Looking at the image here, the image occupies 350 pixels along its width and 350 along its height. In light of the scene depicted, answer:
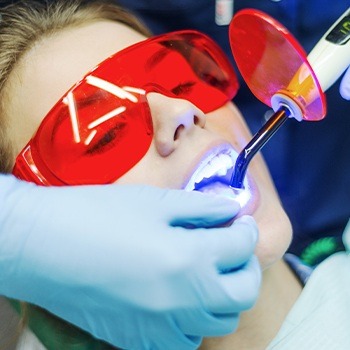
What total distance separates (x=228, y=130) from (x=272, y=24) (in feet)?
1.09

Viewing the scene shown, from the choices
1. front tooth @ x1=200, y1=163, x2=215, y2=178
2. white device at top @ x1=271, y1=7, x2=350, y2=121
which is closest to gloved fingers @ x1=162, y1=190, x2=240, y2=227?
front tooth @ x1=200, y1=163, x2=215, y2=178

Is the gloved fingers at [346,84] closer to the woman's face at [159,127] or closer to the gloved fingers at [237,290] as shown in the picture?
the woman's face at [159,127]

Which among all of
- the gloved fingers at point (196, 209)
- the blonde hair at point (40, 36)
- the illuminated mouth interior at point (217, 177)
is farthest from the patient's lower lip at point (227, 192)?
the blonde hair at point (40, 36)

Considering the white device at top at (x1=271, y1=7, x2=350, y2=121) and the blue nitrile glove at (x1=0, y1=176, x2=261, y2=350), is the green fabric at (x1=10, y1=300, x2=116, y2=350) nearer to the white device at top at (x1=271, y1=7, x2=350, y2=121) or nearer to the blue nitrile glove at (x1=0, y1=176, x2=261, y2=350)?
the blue nitrile glove at (x1=0, y1=176, x2=261, y2=350)

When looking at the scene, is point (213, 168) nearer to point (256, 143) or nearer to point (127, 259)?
point (256, 143)

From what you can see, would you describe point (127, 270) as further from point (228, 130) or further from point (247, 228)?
point (228, 130)

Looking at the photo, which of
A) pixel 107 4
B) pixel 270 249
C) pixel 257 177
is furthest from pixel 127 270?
pixel 107 4

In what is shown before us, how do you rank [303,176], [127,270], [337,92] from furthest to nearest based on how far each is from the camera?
[303,176]
[337,92]
[127,270]

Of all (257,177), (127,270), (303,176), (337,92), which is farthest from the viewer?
(303,176)

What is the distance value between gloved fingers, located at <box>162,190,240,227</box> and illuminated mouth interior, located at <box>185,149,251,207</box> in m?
0.10

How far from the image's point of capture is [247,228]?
106 centimetres

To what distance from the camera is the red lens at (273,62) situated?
1041 mm

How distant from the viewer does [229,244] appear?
1009mm

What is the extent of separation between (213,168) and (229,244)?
0.73ft
